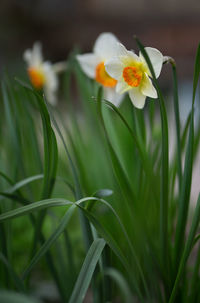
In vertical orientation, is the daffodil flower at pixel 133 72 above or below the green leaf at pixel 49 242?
above

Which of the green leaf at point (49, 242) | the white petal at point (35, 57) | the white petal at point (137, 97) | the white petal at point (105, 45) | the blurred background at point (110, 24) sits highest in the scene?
the blurred background at point (110, 24)

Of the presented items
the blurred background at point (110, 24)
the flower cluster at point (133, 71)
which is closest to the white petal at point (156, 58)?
the flower cluster at point (133, 71)

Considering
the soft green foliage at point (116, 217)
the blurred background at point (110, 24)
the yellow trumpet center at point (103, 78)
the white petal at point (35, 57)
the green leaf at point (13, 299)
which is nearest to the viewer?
the green leaf at point (13, 299)

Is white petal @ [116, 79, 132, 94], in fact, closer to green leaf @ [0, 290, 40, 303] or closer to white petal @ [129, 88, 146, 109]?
white petal @ [129, 88, 146, 109]

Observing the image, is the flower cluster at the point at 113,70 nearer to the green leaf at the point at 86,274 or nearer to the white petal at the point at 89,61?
the white petal at the point at 89,61

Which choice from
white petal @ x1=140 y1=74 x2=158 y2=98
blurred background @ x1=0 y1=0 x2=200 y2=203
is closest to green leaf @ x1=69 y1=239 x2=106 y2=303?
white petal @ x1=140 y1=74 x2=158 y2=98

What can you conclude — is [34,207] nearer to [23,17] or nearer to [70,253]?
[70,253]

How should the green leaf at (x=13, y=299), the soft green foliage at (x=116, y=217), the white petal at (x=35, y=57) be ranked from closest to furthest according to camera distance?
the green leaf at (x=13, y=299) < the soft green foliage at (x=116, y=217) < the white petal at (x=35, y=57)
